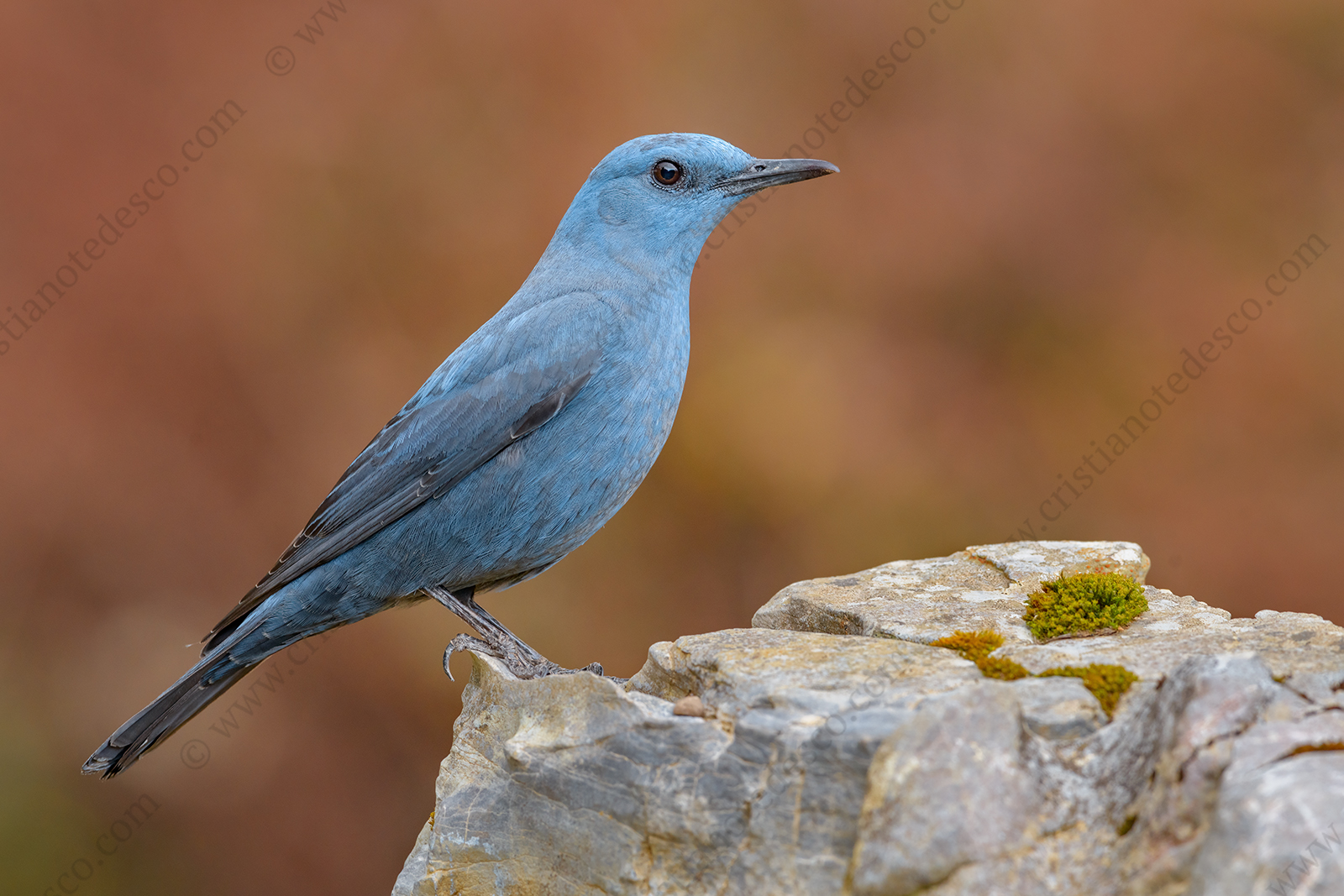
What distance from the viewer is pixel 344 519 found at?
564cm

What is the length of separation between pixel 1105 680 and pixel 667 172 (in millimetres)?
3457

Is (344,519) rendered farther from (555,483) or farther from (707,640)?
(707,640)

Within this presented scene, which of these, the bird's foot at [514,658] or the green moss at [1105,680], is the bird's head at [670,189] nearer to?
the bird's foot at [514,658]

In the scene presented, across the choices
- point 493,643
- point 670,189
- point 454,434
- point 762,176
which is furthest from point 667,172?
point 493,643

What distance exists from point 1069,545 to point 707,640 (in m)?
2.80

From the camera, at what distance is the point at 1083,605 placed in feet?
16.8

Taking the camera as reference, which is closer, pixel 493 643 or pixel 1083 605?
pixel 1083 605

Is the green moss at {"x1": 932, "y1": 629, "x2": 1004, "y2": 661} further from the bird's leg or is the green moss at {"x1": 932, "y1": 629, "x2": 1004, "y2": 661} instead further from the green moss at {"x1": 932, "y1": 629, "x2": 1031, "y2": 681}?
the bird's leg

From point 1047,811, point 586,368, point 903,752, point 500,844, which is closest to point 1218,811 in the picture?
point 1047,811

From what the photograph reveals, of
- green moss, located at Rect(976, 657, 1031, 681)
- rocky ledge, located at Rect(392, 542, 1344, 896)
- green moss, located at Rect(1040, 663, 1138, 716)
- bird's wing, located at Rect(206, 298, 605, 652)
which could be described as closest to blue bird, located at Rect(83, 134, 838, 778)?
bird's wing, located at Rect(206, 298, 605, 652)

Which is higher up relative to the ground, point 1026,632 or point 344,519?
point 1026,632

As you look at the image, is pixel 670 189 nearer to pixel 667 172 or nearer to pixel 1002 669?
pixel 667 172

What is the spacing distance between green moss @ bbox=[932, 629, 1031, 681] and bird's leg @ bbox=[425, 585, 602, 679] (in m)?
1.95

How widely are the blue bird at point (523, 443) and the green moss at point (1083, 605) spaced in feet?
6.97
